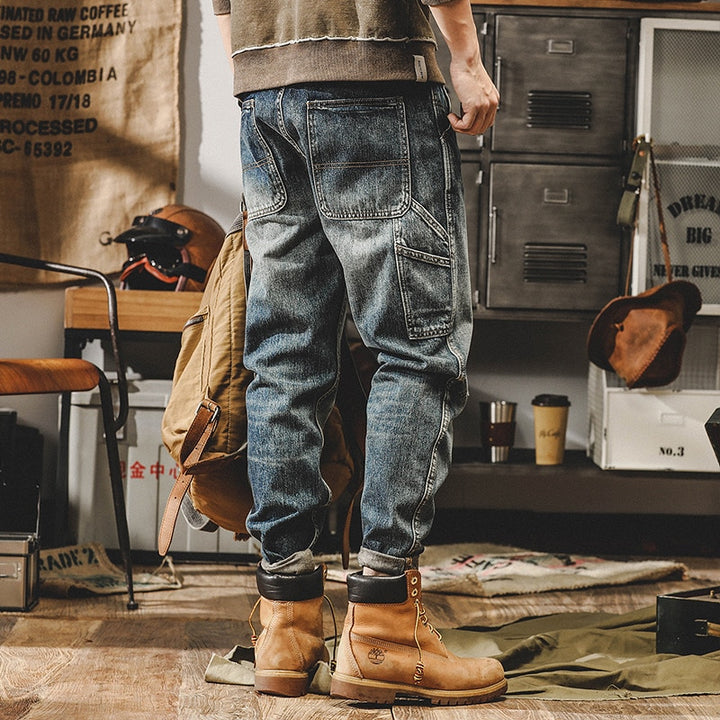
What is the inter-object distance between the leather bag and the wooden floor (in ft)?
0.70

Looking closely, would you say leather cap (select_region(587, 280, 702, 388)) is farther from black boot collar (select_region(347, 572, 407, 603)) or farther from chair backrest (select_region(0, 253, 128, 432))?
black boot collar (select_region(347, 572, 407, 603))

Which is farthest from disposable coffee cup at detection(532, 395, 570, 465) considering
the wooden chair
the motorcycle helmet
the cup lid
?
the wooden chair

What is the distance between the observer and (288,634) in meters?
1.37

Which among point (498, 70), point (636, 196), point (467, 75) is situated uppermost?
point (498, 70)

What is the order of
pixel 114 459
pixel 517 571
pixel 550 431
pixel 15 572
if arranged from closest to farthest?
pixel 15 572
pixel 114 459
pixel 517 571
pixel 550 431

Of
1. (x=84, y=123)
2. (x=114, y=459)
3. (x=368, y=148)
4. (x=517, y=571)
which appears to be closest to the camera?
(x=368, y=148)

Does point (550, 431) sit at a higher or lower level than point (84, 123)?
lower

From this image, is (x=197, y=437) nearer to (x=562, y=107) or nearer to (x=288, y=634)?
(x=288, y=634)

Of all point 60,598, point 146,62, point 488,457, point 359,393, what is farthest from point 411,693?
point 146,62

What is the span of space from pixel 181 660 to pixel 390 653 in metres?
0.41

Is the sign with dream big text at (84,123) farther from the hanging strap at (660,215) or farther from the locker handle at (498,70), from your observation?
the hanging strap at (660,215)

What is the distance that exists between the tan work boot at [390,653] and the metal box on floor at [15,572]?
0.83m

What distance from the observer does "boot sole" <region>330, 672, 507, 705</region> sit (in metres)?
1.32

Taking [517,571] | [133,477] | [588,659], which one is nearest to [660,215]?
[517,571]
